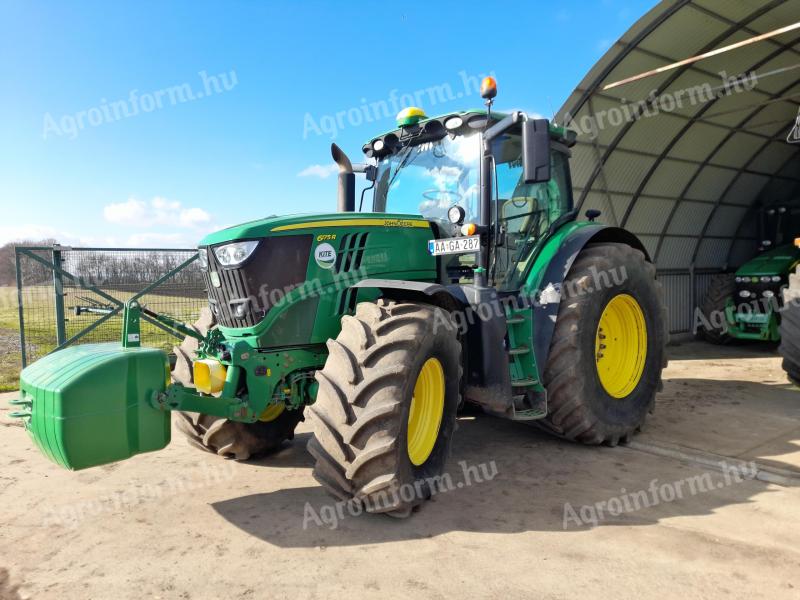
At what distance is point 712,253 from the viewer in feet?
40.5

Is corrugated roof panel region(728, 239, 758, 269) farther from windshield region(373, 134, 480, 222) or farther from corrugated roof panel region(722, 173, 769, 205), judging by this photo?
windshield region(373, 134, 480, 222)

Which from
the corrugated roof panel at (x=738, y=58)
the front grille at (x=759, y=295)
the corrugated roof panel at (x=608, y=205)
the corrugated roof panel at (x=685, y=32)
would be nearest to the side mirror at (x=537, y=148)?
the corrugated roof panel at (x=685, y=32)

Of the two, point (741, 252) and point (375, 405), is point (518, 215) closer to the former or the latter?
point (375, 405)

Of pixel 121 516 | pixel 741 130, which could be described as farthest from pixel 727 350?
pixel 121 516

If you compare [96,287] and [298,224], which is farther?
[96,287]

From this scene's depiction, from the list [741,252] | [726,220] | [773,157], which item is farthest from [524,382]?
[741,252]

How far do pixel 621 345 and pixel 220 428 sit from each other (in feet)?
11.6

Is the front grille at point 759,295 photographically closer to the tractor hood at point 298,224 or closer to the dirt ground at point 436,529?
the dirt ground at point 436,529

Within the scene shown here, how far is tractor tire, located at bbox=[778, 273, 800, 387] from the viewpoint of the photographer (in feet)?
21.5

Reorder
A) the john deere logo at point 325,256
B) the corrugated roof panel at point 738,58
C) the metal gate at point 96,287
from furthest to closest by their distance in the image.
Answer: the corrugated roof panel at point 738,58
the metal gate at point 96,287
the john deere logo at point 325,256

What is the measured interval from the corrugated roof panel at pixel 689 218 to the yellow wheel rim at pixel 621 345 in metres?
6.62

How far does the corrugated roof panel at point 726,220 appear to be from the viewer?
470 inches

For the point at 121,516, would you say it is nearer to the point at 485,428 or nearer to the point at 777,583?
the point at 485,428

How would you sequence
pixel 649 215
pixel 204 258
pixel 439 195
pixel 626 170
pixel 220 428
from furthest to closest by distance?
1. pixel 649 215
2. pixel 626 170
3. pixel 439 195
4. pixel 220 428
5. pixel 204 258
